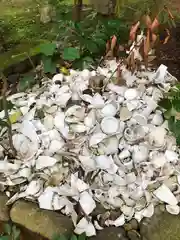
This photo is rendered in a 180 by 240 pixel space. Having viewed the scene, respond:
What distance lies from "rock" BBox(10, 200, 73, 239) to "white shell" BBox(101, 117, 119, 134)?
11.9 inches

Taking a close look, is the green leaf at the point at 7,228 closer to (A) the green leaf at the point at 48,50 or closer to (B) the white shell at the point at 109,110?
(B) the white shell at the point at 109,110

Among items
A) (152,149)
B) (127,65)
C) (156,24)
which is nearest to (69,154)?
(152,149)

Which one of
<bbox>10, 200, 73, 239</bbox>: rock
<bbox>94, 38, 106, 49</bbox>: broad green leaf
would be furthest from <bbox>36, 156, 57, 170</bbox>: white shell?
<bbox>94, 38, 106, 49</bbox>: broad green leaf

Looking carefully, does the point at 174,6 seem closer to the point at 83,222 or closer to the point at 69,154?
the point at 69,154

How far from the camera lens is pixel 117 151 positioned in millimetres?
1221

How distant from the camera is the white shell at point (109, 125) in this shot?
1.23 m

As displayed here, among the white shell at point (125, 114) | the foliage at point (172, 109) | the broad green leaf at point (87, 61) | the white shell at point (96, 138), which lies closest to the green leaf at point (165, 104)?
the foliage at point (172, 109)

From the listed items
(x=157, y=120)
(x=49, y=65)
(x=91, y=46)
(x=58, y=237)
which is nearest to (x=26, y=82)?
(x=49, y=65)

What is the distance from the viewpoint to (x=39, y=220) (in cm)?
111

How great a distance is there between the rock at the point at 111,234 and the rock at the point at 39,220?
85mm

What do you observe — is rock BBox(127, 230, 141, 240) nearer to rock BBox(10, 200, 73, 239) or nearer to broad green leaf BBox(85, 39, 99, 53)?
rock BBox(10, 200, 73, 239)

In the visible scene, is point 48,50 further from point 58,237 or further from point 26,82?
point 58,237

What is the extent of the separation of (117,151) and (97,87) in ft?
0.86

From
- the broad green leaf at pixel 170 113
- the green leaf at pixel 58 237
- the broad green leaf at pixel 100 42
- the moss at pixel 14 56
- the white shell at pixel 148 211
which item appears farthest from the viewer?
the moss at pixel 14 56
